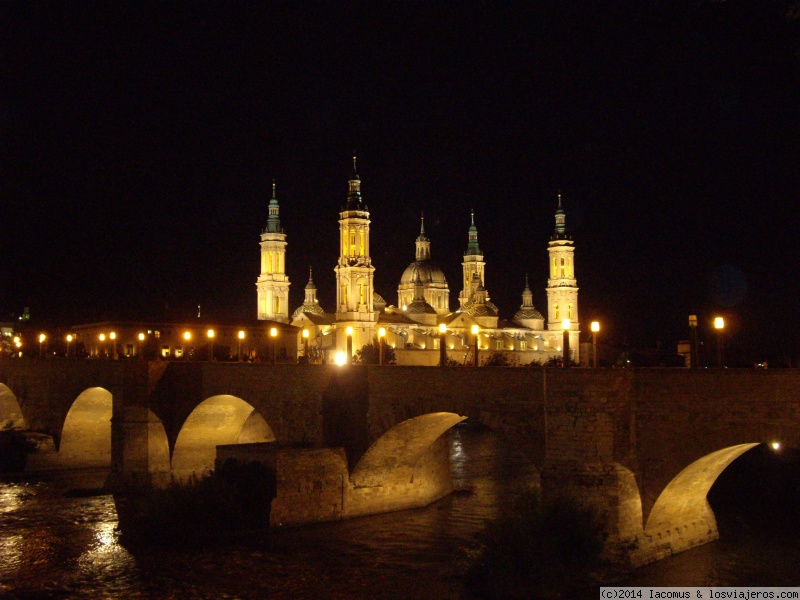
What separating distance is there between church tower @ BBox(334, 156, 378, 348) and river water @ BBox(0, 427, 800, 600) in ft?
160

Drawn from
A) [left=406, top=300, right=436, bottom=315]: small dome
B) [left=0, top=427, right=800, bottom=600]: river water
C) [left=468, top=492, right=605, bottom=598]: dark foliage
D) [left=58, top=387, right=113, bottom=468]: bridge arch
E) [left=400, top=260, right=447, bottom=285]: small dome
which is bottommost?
[left=0, top=427, right=800, bottom=600]: river water

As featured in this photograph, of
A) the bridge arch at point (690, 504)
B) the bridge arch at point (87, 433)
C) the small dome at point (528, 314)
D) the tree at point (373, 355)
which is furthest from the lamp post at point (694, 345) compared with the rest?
the small dome at point (528, 314)

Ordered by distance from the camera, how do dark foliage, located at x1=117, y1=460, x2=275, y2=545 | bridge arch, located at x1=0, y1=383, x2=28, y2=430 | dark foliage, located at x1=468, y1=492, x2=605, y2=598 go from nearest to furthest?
dark foliage, located at x1=468, y1=492, x2=605, y2=598 → dark foliage, located at x1=117, y1=460, x2=275, y2=545 → bridge arch, located at x1=0, y1=383, x2=28, y2=430

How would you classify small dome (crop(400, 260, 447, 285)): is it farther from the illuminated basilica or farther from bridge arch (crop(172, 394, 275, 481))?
bridge arch (crop(172, 394, 275, 481))

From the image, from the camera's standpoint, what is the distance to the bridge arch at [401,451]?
960 inches

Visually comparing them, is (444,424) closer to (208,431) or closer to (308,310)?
(208,431)

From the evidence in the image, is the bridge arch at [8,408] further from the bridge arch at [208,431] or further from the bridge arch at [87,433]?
the bridge arch at [208,431]

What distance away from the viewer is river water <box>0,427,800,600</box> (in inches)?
762

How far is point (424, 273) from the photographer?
9031 centimetres

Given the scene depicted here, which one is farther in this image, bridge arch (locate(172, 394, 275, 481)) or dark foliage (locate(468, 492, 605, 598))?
bridge arch (locate(172, 394, 275, 481))

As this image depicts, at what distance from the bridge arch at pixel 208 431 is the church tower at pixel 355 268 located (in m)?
41.9

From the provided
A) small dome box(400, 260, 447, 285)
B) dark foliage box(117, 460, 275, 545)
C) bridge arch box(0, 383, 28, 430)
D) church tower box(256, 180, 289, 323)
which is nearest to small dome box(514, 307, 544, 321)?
small dome box(400, 260, 447, 285)

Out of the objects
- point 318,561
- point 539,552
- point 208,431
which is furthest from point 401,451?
point 208,431

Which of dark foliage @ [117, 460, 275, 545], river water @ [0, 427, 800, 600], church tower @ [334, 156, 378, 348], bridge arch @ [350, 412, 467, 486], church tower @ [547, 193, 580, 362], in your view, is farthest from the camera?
church tower @ [547, 193, 580, 362]
